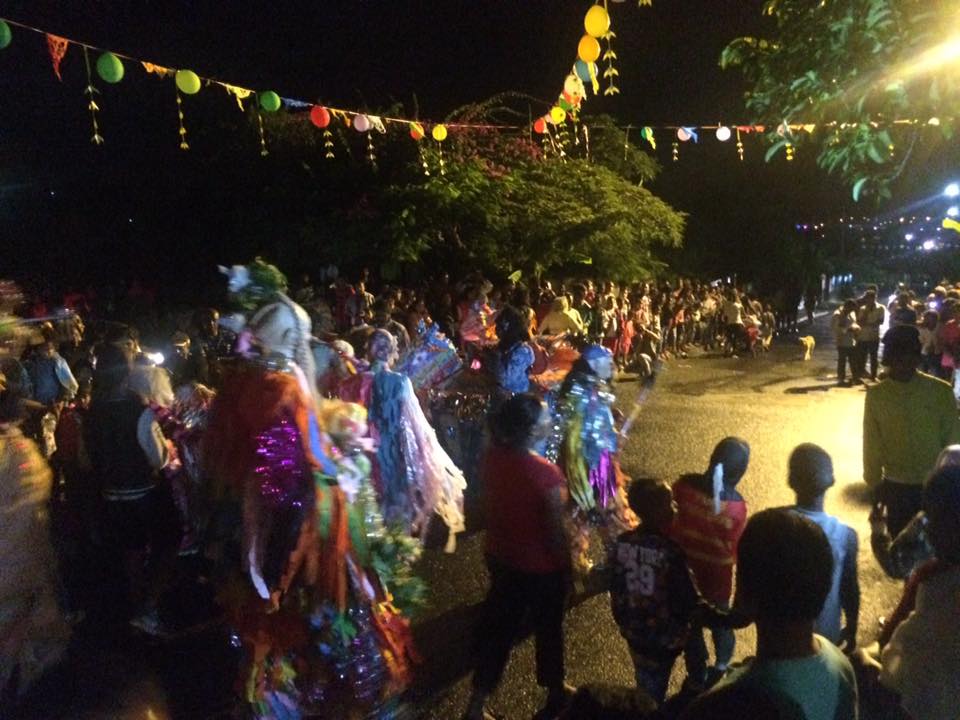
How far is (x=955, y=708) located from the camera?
2170 millimetres

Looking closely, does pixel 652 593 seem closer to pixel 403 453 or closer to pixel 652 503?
pixel 652 503

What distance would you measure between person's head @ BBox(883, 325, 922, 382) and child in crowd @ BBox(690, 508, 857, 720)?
2501 mm

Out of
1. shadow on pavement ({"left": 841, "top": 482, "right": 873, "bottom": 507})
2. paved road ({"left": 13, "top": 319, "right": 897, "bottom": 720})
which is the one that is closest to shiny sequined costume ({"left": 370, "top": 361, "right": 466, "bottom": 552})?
paved road ({"left": 13, "top": 319, "right": 897, "bottom": 720})

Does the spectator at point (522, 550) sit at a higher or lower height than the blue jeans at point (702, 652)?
higher

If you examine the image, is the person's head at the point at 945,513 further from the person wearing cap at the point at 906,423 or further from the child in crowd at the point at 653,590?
the person wearing cap at the point at 906,423

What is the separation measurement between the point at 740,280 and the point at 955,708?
28286 mm

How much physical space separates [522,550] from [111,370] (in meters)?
2.54

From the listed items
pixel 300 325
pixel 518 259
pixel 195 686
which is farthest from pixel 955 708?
pixel 518 259

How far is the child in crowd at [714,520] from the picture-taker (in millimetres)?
3480

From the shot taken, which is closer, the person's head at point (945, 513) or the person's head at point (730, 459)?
the person's head at point (945, 513)

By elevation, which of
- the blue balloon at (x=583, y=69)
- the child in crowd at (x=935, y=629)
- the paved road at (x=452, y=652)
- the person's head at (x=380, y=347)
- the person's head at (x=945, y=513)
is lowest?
the paved road at (x=452, y=652)

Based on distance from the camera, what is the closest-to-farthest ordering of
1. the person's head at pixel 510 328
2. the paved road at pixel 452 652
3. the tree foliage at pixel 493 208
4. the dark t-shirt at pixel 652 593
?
the dark t-shirt at pixel 652 593 → the paved road at pixel 452 652 → the person's head at pixel 510 328 → the tree foliage at pixel 493 208

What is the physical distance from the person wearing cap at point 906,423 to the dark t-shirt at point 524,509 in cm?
188

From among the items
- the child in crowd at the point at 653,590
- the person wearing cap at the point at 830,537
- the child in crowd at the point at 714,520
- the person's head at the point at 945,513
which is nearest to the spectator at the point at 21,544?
the child in crowd at the point at 653,590
